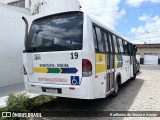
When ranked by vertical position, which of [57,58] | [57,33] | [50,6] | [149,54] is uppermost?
[50,6]

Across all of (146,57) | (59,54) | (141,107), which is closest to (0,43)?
(59,54)

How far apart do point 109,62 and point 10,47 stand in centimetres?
587

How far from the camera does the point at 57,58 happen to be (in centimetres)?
586

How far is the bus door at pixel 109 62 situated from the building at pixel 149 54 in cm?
4038

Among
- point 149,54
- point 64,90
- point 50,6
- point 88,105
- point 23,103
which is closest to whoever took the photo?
point 64,90

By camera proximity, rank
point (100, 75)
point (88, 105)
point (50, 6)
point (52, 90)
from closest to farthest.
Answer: point (52, 90)
point (100, 75)
point (88, 105)
point (50, 6)

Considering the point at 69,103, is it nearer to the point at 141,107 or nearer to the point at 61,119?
the point at 61,119

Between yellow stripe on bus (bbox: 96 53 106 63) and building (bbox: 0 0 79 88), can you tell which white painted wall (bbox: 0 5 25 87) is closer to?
building (bbox: 0 0 79 88)

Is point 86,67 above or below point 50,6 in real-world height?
below

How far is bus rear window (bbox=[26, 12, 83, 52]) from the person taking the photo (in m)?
5.75

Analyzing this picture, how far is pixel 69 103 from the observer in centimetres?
764

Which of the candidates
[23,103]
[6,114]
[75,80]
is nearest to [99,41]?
[75,80]

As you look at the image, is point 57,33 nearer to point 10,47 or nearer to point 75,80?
point 75,80

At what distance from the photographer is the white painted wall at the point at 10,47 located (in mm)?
10398
